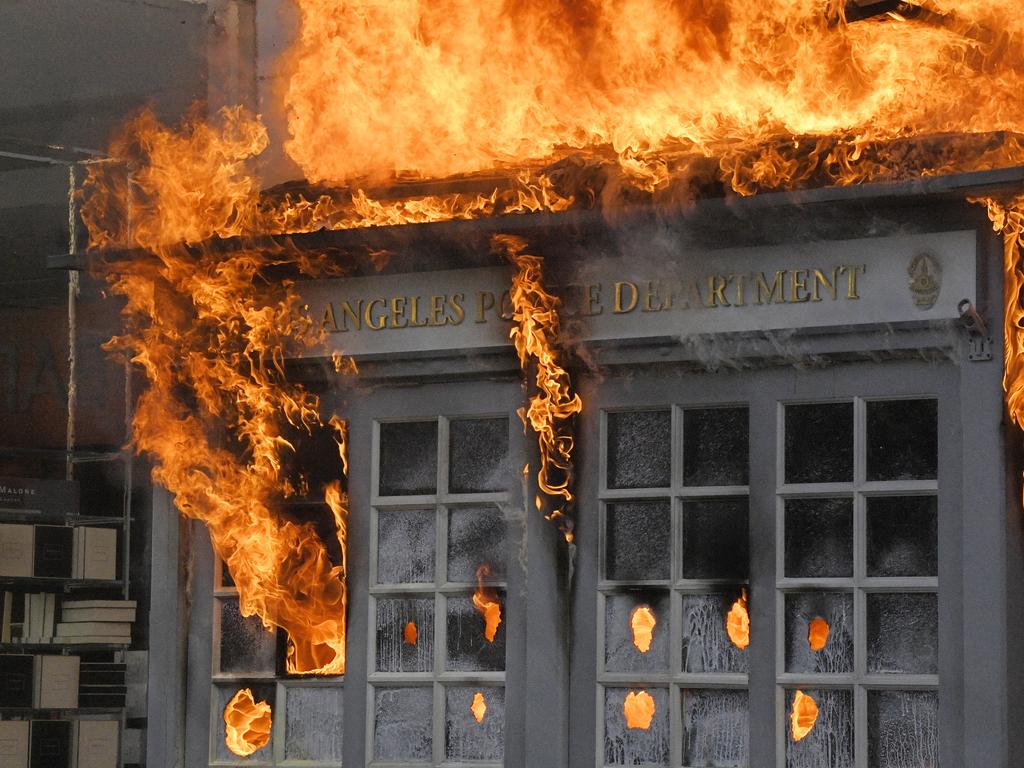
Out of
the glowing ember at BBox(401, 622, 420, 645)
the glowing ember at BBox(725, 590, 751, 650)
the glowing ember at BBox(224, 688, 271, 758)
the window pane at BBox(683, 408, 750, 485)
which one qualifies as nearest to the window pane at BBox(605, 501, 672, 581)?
the window pane at BBox(683, 408, 750, 485)

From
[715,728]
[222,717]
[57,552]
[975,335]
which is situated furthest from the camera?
[57,552]

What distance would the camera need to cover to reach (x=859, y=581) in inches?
270

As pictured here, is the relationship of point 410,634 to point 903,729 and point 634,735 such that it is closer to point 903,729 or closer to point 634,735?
point 634,735

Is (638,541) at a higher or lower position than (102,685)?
higher

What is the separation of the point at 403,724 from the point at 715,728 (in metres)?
1.54

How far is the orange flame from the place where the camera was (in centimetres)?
759

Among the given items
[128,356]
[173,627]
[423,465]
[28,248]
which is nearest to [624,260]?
[423,465]

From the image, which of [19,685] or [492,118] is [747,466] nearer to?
[492,118]

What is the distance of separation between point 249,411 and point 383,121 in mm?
1574

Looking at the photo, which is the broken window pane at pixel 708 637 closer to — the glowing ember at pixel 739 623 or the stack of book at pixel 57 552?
the glowing ember at pixel 739 623

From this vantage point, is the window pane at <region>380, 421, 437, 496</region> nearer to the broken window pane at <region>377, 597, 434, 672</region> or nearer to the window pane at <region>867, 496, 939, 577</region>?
the broken window pane at <region>377, 597, 434, 672</region>

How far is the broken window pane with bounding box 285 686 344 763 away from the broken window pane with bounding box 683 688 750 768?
1.74 m

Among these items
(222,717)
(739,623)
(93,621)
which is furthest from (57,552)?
(739,623)

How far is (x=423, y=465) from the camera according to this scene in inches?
316
